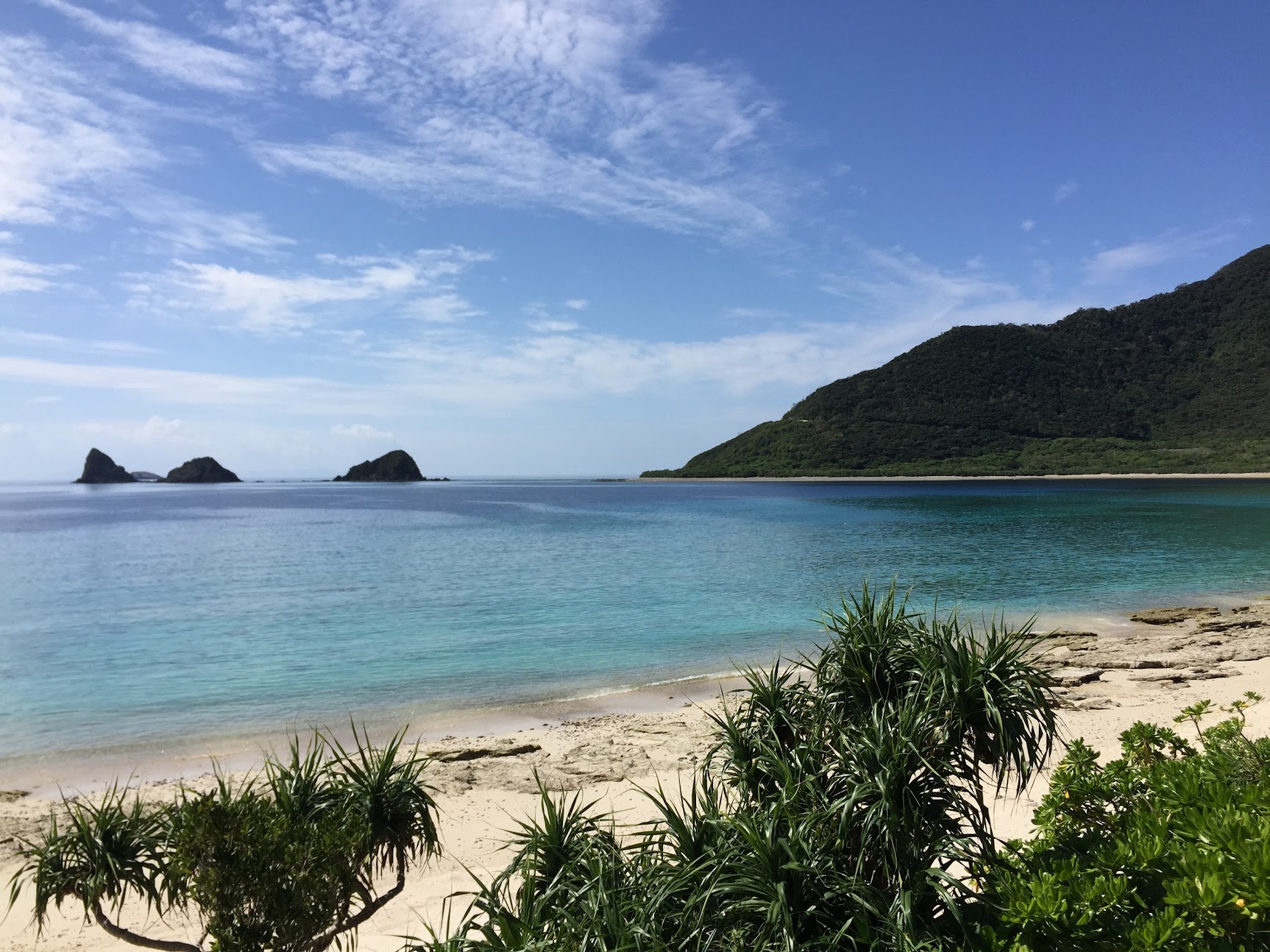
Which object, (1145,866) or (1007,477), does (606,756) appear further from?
(1007,477)

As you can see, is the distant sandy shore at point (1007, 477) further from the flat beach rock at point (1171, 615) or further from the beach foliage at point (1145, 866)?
the beach foliage at point (1145, 866)

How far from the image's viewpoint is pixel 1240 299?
157m

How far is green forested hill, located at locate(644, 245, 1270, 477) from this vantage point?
130 metres

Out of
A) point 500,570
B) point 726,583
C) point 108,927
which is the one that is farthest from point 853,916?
point 500,570

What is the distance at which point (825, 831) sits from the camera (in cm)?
508

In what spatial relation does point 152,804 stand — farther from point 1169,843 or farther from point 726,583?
point 726,583

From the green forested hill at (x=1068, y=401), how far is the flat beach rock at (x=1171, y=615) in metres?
113

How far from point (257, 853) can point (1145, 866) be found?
17.9ft

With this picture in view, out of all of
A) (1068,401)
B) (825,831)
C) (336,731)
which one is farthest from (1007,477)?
(825,831)

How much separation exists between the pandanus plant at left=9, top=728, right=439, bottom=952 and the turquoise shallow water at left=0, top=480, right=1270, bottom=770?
37.3ft

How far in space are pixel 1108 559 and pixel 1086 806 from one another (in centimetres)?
3954

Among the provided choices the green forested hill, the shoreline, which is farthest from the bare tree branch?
the green forested hill

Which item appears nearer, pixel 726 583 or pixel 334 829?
pixel 334 829

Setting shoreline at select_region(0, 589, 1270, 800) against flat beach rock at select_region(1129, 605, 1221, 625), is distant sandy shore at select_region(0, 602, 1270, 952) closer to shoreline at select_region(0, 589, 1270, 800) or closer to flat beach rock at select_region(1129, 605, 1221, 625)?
shoreline at select_region(0, 589, 1270, 800)
